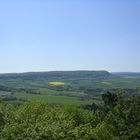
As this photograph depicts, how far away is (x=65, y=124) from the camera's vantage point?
46500 millimetres

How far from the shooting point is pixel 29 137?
43.6 meters

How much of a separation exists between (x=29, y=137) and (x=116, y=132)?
19.5 meters

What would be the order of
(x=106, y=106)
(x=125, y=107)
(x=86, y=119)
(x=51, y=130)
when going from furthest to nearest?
(x=106, y=106)
(x=86, y=119)
(x=125, y=107)
(x=51, y=130)

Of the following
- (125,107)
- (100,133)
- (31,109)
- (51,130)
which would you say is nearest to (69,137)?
(51,130)

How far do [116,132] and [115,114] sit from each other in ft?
15.7

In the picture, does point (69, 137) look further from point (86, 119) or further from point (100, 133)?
point (86, 119)

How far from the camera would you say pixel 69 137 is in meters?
44.8

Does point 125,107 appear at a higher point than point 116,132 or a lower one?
higher

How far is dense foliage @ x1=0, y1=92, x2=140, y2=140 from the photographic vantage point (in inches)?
1743

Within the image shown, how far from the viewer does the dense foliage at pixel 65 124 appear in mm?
44281

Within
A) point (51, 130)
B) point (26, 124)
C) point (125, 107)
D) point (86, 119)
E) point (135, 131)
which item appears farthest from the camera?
point (86, 119)

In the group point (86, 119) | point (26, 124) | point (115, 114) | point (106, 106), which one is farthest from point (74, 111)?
point (106, 106)

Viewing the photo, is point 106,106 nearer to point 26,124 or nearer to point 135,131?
point 135,131

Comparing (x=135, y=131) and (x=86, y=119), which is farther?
(x=86, y=119)
